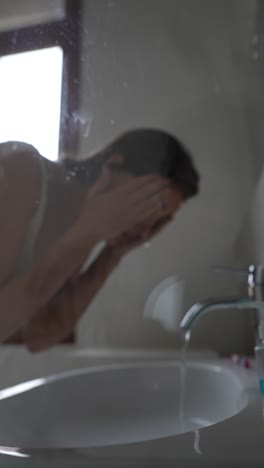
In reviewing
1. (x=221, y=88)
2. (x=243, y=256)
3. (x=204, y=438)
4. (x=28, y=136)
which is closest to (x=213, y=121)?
(x=221, y=88)

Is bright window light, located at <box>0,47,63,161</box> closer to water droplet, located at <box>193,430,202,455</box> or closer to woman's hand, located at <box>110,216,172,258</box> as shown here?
woman's hand, located at <box>110,216,172,258</box>

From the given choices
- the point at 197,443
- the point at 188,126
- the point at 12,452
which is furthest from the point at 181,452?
the point at 188,126

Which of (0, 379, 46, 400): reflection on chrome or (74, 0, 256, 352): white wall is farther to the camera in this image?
(74, 0, 256, 352): white wall

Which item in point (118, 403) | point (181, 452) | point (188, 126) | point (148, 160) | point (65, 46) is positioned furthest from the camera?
point (188, 126)

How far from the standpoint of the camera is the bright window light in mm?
608

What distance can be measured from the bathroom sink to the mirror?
70mm

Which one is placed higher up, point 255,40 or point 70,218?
point 255,40

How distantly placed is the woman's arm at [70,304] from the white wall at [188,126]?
32 millimetres

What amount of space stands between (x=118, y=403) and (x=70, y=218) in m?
0.37

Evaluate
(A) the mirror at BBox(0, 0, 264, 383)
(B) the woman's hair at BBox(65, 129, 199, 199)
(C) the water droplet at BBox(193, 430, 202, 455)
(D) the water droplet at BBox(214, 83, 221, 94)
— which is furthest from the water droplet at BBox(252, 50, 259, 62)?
(C) the water droplet at BBox(193, 430, 202, 455)

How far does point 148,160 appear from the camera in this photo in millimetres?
852

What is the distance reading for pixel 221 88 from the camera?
3.09ft

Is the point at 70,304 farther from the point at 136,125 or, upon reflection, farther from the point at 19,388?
the point at 136,125

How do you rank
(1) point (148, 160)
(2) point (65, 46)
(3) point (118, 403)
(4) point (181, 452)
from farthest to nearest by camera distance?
(1) point (148, 160) → (3) point (118, 403) → (2) point (65, 46) → (4) point (181, 452)
